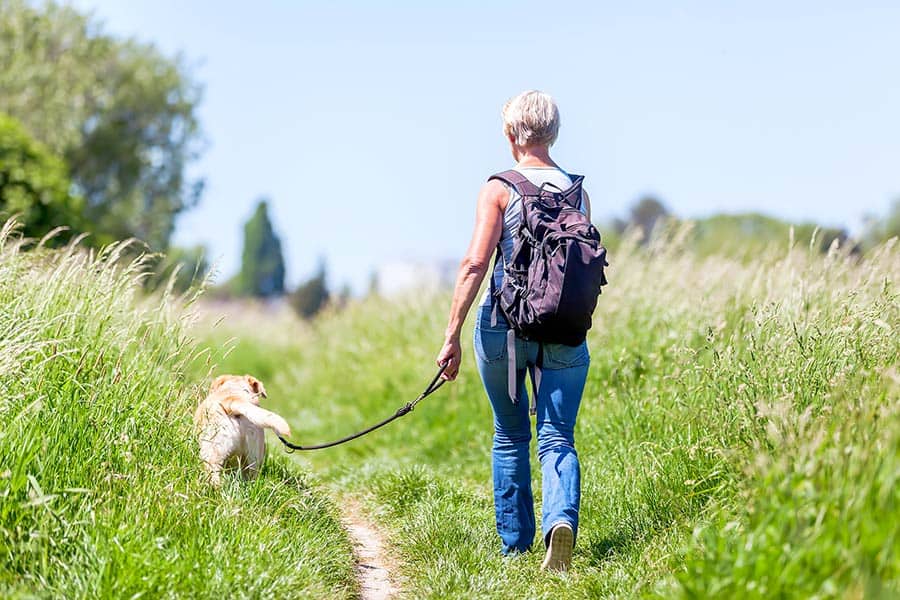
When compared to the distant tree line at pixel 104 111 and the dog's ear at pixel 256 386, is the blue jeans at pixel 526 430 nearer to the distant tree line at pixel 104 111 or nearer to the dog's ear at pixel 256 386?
the dog's ear at pixel 256 386

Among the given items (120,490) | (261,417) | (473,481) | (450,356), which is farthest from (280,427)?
(473,481)

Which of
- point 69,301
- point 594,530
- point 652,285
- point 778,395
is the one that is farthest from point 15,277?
point 652,285

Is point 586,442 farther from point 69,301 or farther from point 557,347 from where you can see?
point 69,301

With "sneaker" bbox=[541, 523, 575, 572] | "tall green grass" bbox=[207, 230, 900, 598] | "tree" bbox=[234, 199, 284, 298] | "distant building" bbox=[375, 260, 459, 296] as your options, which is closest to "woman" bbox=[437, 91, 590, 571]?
"sneaker" bbox=[541, 523, 575, 572]

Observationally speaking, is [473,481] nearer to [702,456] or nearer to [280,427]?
[702,456]

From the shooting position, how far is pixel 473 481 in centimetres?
Result: 654

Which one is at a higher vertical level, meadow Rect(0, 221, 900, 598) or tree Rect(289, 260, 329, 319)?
meadow Rect(0, 221, 900, 598)

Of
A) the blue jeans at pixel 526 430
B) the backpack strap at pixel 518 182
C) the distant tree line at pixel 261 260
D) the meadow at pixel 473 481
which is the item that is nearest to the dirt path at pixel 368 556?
the meadow at pixel 473 481

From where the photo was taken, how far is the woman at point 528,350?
14.0ft

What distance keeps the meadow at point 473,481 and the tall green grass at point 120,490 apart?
0.04 ft

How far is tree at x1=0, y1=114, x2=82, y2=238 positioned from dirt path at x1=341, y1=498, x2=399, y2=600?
361 inches

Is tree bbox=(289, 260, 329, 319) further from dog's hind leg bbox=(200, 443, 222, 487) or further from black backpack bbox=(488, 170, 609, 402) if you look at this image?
black backpack bbox=(488, 170, 609, 402)

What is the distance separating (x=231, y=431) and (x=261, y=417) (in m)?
0.27

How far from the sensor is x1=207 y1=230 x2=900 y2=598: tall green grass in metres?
2.92
